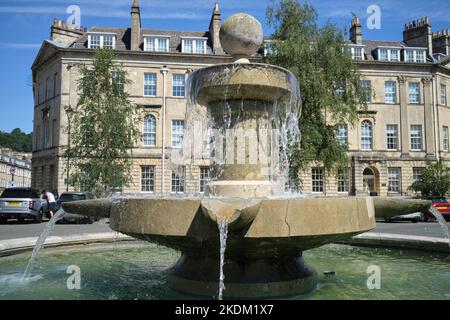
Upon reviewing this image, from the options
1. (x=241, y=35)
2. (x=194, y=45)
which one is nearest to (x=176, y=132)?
(x=194, y=45)

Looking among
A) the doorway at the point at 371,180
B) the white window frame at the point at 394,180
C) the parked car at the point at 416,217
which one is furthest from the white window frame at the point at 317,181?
the parked car at the point at 416,217

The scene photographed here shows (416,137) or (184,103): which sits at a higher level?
(184,103)

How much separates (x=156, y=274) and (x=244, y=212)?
9.62 ft

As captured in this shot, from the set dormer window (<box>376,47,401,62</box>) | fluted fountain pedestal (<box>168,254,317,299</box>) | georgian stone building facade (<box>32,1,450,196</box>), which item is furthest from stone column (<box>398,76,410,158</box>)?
fluted fountain pedestal (<box>168,254,317,299</box>)

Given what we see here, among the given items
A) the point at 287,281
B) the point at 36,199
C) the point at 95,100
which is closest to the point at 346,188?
the point at 95,100

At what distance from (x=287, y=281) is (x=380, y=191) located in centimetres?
3829

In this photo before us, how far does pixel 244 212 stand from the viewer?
13.4 ft

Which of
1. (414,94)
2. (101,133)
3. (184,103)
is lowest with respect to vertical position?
(101,133)

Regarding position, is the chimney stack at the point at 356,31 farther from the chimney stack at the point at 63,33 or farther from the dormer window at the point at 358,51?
the chimney stack at the point at 63,33

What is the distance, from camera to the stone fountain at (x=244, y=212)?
4406 mm

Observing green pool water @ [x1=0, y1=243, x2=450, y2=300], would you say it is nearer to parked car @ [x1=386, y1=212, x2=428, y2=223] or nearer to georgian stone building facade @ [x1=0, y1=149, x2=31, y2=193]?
parked car @ [x1=386, y1=212, x2=428, y2=223]

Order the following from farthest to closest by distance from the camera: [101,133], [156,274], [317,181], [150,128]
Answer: [317,181], [150,128], [101,133], [156,274]

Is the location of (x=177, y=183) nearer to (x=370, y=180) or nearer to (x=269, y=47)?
(x=269, y=47)
